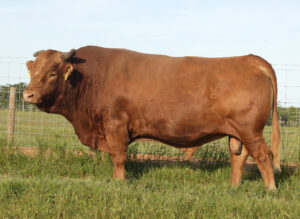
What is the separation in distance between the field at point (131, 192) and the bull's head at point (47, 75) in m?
1.24

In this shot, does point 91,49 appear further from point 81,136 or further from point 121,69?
point 81,136

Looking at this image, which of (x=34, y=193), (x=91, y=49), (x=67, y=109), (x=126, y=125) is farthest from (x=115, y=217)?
(x=91, y=49)

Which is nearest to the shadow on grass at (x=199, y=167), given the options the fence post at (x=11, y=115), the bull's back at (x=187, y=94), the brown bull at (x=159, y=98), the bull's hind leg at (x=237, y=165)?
the bull's hind leg at (x=237, y=165)

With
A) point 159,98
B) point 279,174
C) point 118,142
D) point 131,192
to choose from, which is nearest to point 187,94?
point 159,98

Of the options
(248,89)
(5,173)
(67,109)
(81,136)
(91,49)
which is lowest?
(5,173)

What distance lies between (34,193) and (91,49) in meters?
2.64

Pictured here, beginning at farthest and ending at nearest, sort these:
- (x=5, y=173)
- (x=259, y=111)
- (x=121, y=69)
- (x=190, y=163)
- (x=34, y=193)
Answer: (x=190, y=163) → (x=5, y=173) → (x=121, y=69) → (x=259, y=111) → (x=34, y=193)

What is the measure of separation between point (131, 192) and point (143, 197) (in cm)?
21

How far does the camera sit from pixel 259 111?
16.8 ft

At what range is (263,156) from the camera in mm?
5223

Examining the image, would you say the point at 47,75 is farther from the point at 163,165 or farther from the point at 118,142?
the point at 163,165

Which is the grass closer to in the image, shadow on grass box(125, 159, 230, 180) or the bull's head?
shadow on grass box(125, 159, 230, 180)

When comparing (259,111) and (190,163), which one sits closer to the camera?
(259,111)

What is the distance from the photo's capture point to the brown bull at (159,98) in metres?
5.19
